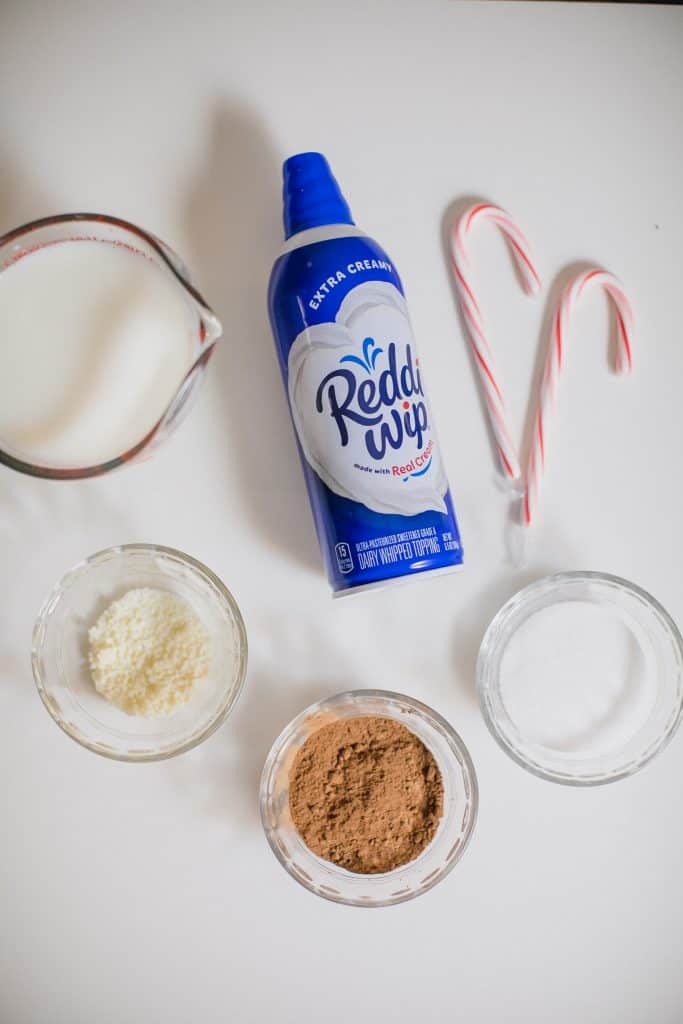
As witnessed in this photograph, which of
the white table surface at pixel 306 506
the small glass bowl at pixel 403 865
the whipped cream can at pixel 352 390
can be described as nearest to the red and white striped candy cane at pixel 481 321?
the white table surface at pixel 306 506

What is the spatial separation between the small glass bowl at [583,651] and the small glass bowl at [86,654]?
29 cm

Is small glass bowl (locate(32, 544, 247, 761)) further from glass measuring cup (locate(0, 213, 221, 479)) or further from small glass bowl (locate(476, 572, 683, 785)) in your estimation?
small glass bowl (locate(476, 572, 683, 785))

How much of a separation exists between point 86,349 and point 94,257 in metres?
0.10

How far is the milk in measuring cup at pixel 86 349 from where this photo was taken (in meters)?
0.79

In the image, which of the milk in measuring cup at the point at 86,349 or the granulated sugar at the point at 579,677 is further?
the granulated sugar at the point at 579,677

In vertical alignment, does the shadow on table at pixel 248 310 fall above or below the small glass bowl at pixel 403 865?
above

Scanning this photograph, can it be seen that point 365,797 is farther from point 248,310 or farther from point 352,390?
point 248,310

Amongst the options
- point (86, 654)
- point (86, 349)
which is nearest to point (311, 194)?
point (86, 349)

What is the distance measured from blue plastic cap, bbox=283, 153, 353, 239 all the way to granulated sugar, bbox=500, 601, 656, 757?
0.52 metres

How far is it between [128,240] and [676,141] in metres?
0.67

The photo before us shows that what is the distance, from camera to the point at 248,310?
95 cm

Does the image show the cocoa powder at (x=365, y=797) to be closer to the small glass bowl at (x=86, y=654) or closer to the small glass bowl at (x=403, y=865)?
the small glass bowl at (x=403, y=865)

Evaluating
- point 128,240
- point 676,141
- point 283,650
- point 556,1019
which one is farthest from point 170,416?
point 556,1019

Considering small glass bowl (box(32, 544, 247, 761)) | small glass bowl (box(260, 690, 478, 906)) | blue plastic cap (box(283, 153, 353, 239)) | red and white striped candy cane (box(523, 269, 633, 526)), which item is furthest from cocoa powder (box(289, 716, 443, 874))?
blue plastic cap (box(283, 153, 353, 239))
